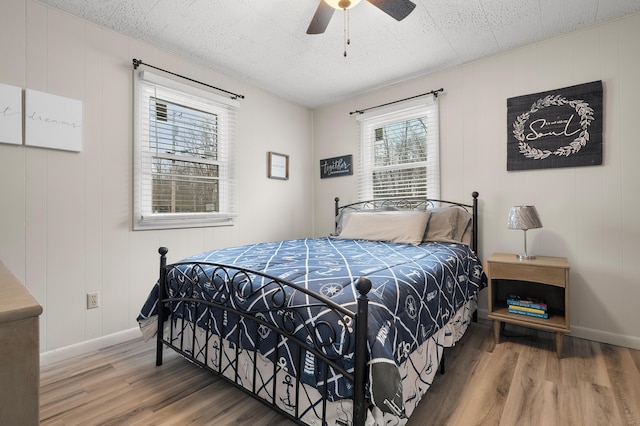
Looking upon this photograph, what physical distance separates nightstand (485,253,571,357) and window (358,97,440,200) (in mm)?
1012

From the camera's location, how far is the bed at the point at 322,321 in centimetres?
112

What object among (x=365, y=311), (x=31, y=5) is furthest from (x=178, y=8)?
(x=365, y=311)

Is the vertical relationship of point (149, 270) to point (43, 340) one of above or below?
above

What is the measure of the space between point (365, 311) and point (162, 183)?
2.35 meters

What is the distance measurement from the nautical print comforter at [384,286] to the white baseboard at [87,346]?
0.62 metres

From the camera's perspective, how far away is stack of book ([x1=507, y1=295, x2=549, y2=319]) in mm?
2205

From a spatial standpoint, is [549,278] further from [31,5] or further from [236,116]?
[31,5]

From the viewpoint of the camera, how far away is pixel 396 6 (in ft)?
6.01

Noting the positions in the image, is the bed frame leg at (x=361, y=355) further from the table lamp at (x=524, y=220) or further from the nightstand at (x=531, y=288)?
the table lamp at (x=524, y=220)

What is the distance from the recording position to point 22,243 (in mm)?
2014

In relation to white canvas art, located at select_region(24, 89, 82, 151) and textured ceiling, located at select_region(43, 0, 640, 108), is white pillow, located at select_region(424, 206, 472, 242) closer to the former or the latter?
textured ceiling, located at select_region(43, 0, 640, 108)

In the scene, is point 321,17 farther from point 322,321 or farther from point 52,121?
point 52,121

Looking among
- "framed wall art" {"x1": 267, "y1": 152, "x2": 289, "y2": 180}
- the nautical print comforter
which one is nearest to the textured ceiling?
"framed wall art" {"x1": 267, "y1": 152, "x2": 289, "y2": 180}

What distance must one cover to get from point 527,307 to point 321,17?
2451mm
